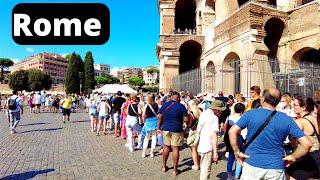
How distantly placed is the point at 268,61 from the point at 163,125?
12.3 m

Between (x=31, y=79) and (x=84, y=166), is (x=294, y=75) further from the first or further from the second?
(x=31, y=79)

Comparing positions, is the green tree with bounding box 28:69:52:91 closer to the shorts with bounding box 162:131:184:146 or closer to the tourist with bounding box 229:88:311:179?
the shorts with bounding box 162:131:184:146

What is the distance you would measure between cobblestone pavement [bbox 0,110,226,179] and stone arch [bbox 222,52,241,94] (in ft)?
30.4

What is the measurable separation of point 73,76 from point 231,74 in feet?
246

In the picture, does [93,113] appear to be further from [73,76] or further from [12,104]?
[73,76]

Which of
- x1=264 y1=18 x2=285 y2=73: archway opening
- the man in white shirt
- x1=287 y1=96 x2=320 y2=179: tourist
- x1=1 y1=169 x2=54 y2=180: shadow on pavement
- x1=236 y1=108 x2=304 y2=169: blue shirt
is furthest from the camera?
x1=264 y1=18 x2=285 y2=73: archway opening

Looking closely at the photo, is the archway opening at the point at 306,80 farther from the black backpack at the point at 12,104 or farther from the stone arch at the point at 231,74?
the black backpack at the point at 12,104

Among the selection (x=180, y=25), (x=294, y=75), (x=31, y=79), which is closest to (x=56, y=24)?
(x=294, y=75)

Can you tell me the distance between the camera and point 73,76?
94062 millimetres

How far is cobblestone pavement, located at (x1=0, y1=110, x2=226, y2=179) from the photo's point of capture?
8.89m

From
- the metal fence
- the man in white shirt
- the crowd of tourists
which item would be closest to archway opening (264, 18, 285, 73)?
the metal fence

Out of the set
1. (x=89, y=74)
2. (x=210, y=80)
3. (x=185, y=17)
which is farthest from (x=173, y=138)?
(x=89, y=74)

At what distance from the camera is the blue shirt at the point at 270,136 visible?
4.73 metres

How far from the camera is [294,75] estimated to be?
1833 cm
